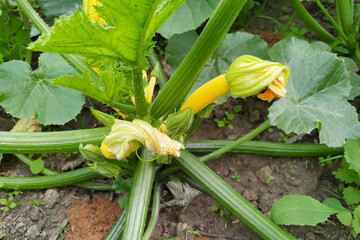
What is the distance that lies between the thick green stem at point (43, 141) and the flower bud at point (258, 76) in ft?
2.10

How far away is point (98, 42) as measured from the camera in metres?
1.00

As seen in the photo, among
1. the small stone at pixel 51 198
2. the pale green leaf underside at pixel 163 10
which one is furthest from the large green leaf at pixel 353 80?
the small stone at pixel 51 198

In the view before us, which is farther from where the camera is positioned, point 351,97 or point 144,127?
point 351,97

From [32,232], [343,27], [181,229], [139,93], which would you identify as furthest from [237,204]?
[343,27]

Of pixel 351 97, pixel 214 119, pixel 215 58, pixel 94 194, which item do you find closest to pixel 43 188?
pixel 94 194

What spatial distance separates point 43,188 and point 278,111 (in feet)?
4.11

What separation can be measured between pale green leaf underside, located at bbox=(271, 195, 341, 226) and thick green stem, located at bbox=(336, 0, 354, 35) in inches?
48.9

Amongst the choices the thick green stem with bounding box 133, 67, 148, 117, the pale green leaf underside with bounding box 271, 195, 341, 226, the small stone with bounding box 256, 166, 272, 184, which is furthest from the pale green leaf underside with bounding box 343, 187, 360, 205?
the thick green stem with bounding box 133, 67, 148, 117

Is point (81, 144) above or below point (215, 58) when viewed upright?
below

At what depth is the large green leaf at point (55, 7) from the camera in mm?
2061

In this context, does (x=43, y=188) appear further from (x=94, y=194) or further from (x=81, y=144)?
(x=81, y=144)

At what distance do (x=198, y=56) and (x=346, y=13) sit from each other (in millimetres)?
1359

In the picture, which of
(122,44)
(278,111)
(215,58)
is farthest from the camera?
(215,58)

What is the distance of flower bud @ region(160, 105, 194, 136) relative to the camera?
4.39 feet
